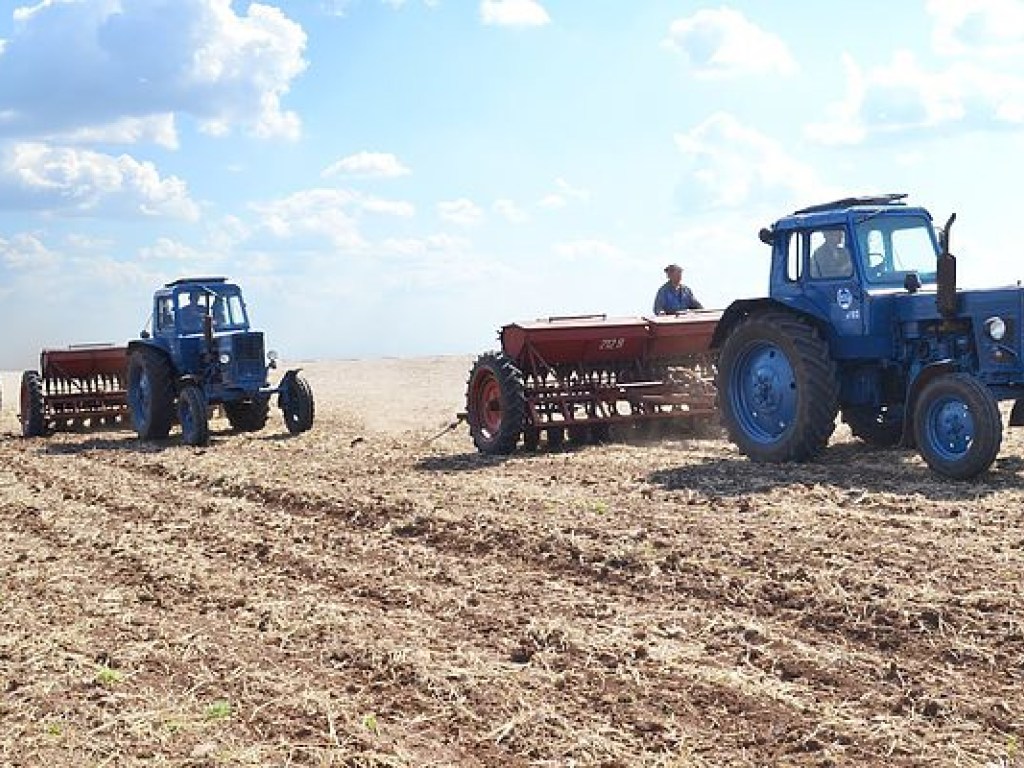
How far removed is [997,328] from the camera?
9.74m

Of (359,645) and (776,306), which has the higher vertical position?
(776,306)

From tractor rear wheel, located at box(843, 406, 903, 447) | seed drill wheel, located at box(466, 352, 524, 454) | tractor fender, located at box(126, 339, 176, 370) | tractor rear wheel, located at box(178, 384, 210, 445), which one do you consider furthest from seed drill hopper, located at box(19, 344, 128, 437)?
tractor rear wheel, located at box(843, 406, 903, 447)

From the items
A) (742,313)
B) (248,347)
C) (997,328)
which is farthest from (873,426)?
(248,347)

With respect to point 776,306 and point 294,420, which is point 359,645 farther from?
point 294,420

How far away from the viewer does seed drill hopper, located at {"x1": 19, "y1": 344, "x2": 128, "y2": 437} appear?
59.7ft

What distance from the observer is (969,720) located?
14.8 feet

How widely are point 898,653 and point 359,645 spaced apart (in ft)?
7.62

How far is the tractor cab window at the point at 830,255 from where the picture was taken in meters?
10.8

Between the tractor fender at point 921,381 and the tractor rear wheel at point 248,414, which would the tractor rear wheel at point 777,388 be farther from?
the tractor rear wheel at point 248,414

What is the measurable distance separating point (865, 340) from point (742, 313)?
1.33 meters

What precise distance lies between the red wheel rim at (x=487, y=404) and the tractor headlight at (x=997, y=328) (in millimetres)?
5201

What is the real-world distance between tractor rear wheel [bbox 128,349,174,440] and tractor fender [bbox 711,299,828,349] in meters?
7.92

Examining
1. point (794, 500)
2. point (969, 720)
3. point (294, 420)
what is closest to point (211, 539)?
point (794, 500)

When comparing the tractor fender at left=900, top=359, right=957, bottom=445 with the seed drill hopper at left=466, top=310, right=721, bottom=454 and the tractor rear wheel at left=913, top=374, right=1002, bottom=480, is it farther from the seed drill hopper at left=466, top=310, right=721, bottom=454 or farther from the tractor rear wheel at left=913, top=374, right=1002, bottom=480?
the seed drill hopper at left=466, top=310, right=721, bottom=454
